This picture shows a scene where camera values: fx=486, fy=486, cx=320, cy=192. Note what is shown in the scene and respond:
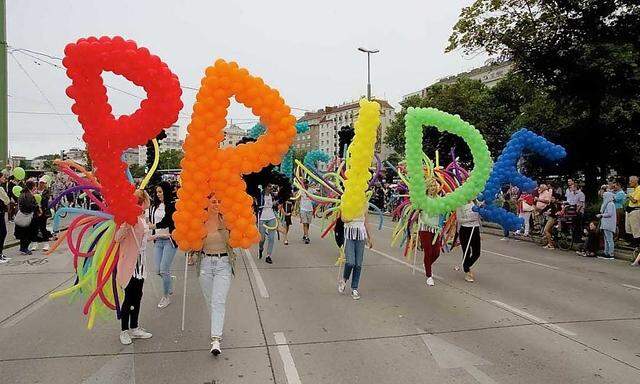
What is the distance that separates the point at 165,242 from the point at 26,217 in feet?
19.7

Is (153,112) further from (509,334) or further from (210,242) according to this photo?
(509,334)

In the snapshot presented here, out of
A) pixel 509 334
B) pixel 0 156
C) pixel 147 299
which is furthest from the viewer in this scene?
pixel 0 156

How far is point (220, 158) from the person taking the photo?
4.96 metres

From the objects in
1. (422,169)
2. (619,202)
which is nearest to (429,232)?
(422,169)

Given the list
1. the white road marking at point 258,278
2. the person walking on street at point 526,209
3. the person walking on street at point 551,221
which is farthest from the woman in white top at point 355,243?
the person walking on street at point 526,209

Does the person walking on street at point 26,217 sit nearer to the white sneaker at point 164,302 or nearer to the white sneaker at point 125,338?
the white sneaker at point 164,302

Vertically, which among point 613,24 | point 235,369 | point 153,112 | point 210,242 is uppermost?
point 613,24

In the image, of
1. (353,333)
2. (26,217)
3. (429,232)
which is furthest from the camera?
(26,217)

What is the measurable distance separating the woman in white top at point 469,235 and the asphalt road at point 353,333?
0.31 m

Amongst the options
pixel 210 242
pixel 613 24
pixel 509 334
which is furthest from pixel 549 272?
pixel 613 24

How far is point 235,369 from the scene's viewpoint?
14.4 ft

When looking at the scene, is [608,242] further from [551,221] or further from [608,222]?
[551,221]

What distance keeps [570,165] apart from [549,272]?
418 inches

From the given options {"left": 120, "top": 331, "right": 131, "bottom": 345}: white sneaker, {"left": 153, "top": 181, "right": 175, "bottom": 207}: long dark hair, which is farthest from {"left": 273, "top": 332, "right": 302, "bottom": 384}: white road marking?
{"left": 153, "top": 181, "right": 175, "bottom": 207}: long dark hair
